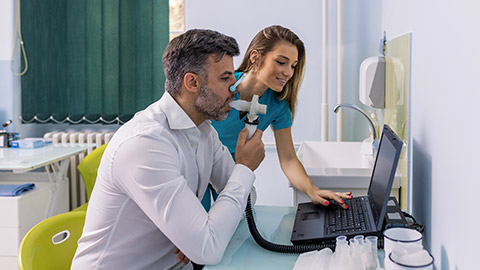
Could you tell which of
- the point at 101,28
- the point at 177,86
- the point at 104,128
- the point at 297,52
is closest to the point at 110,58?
the point at 101,28

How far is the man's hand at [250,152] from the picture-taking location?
49.1 inches

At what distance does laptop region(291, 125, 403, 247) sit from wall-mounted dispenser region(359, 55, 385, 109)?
2.40ft

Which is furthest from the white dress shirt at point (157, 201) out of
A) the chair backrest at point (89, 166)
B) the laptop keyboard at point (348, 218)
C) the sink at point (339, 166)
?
the chair backrest at point (89, 166)

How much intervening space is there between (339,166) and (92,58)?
6.77ft

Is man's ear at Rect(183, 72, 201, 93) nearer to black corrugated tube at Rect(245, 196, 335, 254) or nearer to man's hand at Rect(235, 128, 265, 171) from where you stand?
man's hand at Rect(235, 128, 265, 171)

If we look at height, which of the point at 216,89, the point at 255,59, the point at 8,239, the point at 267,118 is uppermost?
the point at 255,59

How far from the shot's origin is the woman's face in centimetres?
174

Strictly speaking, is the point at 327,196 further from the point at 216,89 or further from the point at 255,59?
the point at 255,59

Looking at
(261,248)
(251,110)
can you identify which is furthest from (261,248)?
(251,110)

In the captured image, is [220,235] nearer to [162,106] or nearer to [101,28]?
[162,106]

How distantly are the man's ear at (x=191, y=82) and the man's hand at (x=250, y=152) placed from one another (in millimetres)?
198

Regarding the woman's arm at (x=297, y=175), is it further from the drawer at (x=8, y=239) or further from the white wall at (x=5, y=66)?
the white wall at (x=5, y=66)

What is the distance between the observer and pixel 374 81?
2004 millimetres

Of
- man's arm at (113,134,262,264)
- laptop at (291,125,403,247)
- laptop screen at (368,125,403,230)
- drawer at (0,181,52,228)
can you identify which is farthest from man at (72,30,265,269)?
drawer at (0,181,52,228)
